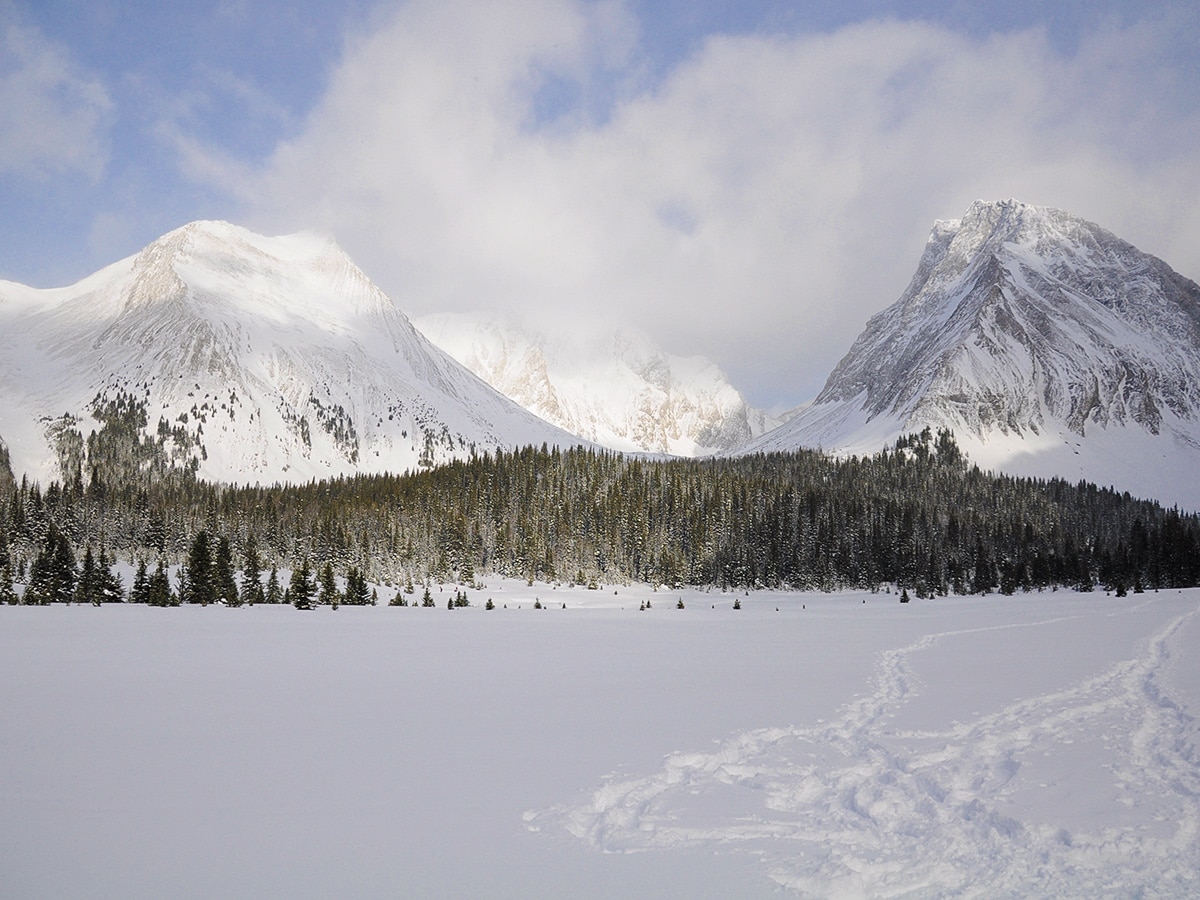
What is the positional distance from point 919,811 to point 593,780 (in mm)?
4161

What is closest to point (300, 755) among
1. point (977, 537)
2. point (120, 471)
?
point (977, 537)

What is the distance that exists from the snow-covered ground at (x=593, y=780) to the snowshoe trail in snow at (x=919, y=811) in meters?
0.04

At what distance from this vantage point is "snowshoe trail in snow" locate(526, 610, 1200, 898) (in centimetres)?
659

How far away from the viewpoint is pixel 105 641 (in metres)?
24.4

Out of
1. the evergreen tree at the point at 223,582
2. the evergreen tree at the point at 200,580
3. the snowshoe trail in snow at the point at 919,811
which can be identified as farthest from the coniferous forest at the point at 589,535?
the snowshoe trail in snow at the point at 919,811

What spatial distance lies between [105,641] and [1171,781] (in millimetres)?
30380

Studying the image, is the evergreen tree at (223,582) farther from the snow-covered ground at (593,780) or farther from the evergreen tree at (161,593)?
the snow-covered ground at (593,780)

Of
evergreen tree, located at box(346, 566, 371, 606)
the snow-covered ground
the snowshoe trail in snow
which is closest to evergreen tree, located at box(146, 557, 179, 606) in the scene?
evergreen tree, located at box(346, 566, 371, 606)

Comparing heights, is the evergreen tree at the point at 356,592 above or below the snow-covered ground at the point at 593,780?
below

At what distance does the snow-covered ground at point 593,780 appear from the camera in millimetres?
6551

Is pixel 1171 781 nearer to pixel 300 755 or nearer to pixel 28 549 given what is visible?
pixel 300 755

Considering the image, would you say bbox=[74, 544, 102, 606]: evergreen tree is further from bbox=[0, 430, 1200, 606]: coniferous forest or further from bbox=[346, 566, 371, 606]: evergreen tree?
bbox=[0, 430, 1200, 606]: coniferous forest

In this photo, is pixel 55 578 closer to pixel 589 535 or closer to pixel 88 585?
pixel 88 585

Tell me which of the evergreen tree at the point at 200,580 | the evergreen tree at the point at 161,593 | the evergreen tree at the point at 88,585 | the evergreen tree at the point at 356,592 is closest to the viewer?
the evergreen tree at the point at 161,593
